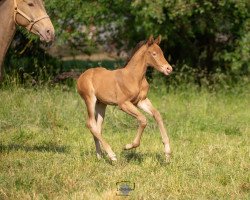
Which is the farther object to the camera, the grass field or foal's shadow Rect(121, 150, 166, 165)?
foal's shadow Rect(121, 150, 166, 165)

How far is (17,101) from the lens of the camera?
12250mm

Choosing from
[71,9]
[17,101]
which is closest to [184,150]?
[17,101]

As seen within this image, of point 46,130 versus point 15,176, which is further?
point 46,130

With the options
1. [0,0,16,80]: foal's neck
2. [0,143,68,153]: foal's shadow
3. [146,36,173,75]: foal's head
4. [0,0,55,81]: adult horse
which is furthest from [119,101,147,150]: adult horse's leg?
[0,0,16,80]: foal's neck

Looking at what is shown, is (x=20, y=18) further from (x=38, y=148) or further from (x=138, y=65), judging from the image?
(x=38, y=148)

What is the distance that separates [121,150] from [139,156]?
1.89 feet

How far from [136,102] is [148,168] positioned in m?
0.91

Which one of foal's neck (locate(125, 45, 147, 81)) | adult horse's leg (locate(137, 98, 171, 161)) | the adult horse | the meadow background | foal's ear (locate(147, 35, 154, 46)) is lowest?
the meadow background

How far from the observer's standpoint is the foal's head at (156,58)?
791 cm

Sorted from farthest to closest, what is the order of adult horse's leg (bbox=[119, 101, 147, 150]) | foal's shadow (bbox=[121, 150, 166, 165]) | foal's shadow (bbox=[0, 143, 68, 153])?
foal's shadow (bbox=[0, 143, 68, 153]) → foal's shadow (bbox=[121, 150, 166, 165]) → adult horse's leg (bbox=[119, 101, 147, 150])

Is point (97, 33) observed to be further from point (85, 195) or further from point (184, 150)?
point (85, 195)

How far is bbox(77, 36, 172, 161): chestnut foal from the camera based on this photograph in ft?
25.8

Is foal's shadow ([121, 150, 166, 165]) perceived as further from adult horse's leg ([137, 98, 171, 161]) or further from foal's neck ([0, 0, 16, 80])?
foal's neck ([0, 0, 16, 80])

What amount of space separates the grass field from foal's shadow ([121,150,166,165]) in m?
0.01
